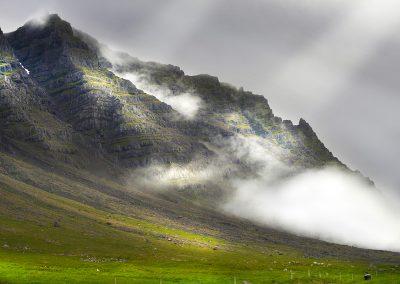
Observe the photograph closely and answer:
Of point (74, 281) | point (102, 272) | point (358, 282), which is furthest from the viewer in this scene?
point (102, 272)

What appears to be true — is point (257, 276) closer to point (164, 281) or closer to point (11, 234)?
point (164, 281)

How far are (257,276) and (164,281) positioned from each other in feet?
89.0

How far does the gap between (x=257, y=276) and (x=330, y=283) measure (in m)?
21.1

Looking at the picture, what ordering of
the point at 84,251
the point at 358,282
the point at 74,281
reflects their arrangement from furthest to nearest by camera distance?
the point at 84,251, the point at 358,282, the point at 74,281

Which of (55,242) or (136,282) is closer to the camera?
(136,282)

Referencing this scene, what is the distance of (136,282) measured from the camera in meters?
96.3

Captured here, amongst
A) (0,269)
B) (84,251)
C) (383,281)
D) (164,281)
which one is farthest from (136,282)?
(84,251)

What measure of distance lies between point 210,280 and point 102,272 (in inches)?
983

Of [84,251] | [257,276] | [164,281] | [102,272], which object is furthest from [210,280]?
[84,251]

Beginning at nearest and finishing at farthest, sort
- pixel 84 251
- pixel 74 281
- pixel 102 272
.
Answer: pixel 74 281 → pixel 102 272 → pixel 84 251

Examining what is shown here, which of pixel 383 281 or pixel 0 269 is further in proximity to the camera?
pixel 0 269

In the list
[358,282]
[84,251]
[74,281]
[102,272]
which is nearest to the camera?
[74,281]

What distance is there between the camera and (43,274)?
98.9m

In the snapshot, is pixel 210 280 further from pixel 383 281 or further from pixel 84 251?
pixel 84 251
